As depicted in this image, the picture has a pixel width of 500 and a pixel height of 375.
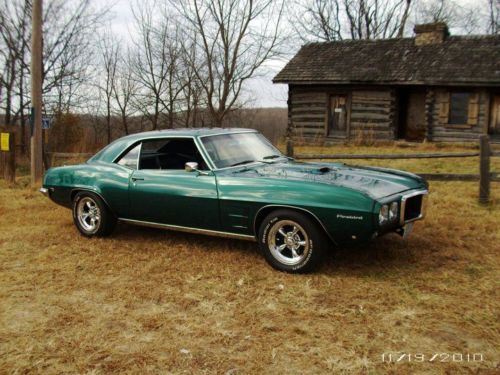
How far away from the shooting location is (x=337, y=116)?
2016 cm

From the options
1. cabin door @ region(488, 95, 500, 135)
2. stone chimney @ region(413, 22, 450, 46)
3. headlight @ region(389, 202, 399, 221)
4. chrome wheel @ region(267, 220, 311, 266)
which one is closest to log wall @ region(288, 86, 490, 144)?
cabin door @ region(488, 95, 500, 135)

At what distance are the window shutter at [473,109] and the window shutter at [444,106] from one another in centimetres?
79

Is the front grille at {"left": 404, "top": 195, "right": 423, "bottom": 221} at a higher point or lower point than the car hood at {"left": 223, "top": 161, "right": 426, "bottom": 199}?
lower

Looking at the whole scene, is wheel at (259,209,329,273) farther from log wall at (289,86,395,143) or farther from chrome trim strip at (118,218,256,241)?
log wall at (289,86,395,143)

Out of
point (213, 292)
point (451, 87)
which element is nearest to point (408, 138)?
point (451, 87)

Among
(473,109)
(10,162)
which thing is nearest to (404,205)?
(10,162)

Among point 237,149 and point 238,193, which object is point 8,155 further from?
point 238,193

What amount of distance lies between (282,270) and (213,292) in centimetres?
80

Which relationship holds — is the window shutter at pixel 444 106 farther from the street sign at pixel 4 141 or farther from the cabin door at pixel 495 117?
the street sign at pixel 4 141

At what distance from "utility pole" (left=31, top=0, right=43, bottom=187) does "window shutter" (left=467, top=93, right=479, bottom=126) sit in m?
14.2

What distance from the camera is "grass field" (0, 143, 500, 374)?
3.30 m

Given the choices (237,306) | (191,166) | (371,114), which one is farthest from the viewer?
(371,114)

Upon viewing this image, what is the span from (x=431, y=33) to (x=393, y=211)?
17.1 m

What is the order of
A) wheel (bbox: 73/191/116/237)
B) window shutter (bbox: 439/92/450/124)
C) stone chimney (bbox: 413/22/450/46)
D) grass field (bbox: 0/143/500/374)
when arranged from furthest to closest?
stone chimney (bbox: 413/22/450/46) → window shutter (bbox: 439/92/450/124) → wheel (bbox: 73/191/116/237) → grass field (bbox: 0/143/500/374)
